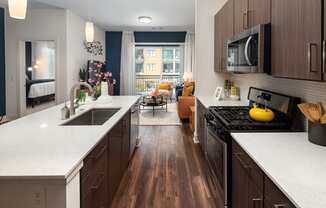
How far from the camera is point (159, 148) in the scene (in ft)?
16.9

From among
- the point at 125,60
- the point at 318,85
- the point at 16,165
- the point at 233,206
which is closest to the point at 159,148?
the point at 233,206

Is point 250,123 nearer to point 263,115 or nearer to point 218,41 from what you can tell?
point 263,115

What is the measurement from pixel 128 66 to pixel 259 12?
29.5ft

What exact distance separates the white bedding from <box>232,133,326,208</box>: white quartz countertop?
8.11 meters

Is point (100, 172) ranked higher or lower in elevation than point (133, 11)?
lower

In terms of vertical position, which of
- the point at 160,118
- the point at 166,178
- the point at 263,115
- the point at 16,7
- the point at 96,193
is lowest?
the point at 166,178

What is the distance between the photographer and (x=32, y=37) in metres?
7.52

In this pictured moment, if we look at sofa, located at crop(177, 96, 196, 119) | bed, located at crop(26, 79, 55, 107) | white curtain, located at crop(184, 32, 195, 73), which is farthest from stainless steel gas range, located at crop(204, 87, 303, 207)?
white curtain, located at crop(184, 32, 195, 73)

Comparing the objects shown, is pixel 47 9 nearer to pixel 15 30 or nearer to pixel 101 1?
pixel 15 30

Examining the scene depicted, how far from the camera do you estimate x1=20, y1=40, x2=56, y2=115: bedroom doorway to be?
8266 millimetres

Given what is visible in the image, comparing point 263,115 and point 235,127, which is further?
point 263,115

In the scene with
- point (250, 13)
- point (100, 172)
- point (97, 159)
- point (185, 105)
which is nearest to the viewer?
point (97, 159)

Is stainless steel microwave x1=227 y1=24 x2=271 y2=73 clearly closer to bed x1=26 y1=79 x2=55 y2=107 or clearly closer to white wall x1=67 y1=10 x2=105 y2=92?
white wall x1=67 y1=10 x2=105 y2=92

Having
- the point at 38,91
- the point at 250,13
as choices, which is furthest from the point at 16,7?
the point at 38,91
